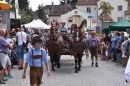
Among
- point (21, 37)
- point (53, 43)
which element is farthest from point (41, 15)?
point (53, 43)

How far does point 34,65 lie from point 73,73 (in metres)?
6.11

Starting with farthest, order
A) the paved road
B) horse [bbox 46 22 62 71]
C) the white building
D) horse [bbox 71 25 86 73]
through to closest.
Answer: the white building, horse [bbox 46 22 62 71], horse [bbox 71 25 86 73], the paved road

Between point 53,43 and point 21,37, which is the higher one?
point 21,37

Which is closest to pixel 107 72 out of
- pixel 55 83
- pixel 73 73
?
pixel 73 73

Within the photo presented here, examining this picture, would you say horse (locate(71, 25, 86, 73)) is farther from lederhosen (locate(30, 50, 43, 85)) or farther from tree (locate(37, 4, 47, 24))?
tree (locate(37, 4, 47, 24))

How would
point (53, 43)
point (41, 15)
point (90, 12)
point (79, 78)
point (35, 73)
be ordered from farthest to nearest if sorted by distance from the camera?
point (90, 12)
point (41, 15)
point (53, 43)
point (79, 78)
point (35, 73)

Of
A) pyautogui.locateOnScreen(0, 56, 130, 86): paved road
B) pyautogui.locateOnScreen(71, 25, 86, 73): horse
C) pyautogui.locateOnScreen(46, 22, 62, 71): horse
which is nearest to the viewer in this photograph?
pyautogui.locateOnScreen(0, 56, 130, 86): paved road

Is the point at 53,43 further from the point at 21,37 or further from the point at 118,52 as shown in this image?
the point at 118,52

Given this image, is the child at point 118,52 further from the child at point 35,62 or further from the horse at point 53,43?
the child at point 35,62

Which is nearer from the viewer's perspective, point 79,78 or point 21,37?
point 79,78

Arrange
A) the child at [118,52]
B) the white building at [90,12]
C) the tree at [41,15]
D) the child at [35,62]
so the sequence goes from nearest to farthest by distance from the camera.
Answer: the child at [35,62] → the child at [118,52] → the white building at [90,12] → the tree at [41,15]

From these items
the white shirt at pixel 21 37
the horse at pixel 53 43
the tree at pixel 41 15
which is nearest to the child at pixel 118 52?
the horse at pixel 53 43

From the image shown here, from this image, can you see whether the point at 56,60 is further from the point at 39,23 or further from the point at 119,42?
the point at 39,23

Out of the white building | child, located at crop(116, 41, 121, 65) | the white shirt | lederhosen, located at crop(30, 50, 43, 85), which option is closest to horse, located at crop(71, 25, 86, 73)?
the white shirt
